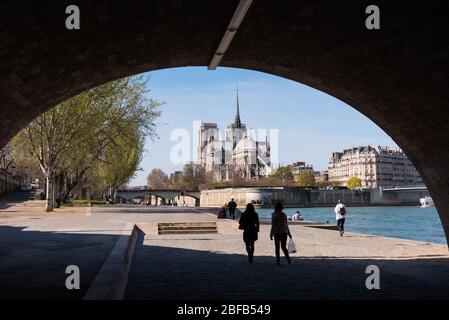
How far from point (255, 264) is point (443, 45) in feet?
23.6

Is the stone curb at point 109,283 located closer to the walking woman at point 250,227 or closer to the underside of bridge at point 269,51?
the walking woman at point 250,227

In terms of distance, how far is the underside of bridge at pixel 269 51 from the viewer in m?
7.89

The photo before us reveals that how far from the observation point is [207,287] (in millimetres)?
9336

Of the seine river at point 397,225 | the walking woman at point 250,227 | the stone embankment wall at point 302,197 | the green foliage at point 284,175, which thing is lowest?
the seine river at point 397,225

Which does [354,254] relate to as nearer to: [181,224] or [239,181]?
[181,224]

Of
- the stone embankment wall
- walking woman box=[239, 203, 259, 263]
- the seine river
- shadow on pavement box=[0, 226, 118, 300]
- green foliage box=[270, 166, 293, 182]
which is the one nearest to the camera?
shadow on pavement box=[0, 226, 118, 300]

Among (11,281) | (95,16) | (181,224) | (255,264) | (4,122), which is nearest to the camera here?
(95,16)

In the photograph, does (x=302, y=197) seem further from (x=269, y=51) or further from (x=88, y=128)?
(x=269, y=51)

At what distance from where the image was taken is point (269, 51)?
11.1 metres

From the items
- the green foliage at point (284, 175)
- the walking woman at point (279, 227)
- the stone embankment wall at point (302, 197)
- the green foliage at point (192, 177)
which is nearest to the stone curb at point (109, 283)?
the walking woman at point (279, 227)

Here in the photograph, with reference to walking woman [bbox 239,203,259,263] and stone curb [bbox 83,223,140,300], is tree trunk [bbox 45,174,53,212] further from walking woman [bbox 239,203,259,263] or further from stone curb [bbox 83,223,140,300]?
stone curb [bbox 83,223,140,300]

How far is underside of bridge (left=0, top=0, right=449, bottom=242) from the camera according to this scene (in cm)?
789

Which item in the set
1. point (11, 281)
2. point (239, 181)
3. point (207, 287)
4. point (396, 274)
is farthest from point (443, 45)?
point (239, 181)

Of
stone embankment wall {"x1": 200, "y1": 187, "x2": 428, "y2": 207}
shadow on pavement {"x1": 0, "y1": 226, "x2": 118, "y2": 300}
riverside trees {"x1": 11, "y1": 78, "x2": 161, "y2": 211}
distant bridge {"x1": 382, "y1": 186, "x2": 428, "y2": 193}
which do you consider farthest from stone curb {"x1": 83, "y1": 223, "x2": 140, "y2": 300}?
distant bridge {"x1": 382, "y1": 186, "x2": 428, "y2": 193}
